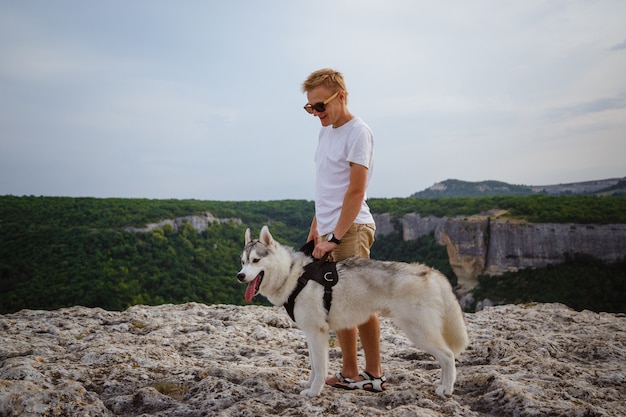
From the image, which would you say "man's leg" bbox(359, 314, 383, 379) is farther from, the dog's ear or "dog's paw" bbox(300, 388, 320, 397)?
the dog's ear

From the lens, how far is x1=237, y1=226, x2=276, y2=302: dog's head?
432cm

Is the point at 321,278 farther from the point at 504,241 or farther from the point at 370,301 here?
the point at 504,241

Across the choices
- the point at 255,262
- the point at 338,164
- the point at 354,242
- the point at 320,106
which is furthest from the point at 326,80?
the point at 255,262

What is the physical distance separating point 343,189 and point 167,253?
3463 centimetres

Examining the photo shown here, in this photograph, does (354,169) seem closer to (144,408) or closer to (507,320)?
(144,408)

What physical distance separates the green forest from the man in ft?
71.0

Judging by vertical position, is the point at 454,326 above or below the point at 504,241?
above

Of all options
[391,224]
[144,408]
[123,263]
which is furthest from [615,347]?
[391,224]

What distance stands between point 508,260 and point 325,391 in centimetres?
4818

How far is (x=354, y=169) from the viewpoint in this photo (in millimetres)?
4242

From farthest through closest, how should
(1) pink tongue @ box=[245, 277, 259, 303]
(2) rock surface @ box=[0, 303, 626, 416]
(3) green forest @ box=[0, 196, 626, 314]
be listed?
(3) green forest @ box=[0, 196, 626, 314]
(1) pink tongue @ box=[245, 277, 259, 303]
(2) rock surface @ box=[0, 303, 626, 416]

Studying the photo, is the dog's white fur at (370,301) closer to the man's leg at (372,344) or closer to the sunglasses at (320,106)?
the man's leg at (372,344)

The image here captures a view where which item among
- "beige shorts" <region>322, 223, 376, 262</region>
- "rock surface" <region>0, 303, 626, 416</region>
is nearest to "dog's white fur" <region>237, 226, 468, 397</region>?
"beige shorts" <region>322, 223, 376, 262</region>

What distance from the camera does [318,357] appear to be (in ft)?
13.9
